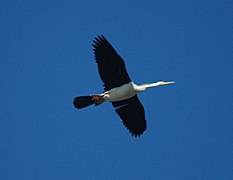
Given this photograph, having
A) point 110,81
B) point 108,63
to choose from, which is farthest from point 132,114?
point 108,63

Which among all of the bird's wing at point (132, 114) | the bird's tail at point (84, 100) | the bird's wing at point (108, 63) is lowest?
the bird's wing at point (132, 114)

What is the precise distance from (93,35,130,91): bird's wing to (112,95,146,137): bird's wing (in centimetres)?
98

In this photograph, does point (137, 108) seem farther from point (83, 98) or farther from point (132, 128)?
point (83, 98)

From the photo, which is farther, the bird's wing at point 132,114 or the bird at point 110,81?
the bird's wing at point 132,114

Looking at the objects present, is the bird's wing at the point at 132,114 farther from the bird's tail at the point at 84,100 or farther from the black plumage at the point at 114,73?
the bird's tail at the point at 84,100

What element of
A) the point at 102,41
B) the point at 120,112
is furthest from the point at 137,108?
the point at 102,41

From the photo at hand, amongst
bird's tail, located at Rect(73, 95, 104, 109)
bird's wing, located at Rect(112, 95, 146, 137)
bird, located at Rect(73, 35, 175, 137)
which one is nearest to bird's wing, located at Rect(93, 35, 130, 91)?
bird, located at Rect(73, 35, 175, 137)

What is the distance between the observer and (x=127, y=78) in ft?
47.3

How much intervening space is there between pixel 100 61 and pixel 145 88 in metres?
1.49

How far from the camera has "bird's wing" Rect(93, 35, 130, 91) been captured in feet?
46.0

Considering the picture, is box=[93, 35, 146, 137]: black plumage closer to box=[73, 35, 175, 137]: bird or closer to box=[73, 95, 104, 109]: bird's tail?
box=[73, 35, 175, 137]: bird

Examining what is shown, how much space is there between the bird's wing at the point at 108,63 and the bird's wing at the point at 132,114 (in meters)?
0.98

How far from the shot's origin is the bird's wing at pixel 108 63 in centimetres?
1402

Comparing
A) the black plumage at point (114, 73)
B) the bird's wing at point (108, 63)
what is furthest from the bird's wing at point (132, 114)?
the bird's wing at point (108, 63)
